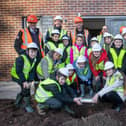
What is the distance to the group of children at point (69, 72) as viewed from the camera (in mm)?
4477

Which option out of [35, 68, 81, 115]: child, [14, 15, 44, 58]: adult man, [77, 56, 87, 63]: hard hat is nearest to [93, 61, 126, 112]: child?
[35, 68, 81, 115]: child

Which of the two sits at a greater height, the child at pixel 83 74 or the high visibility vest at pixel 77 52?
the high visibility vest at pixel 77 52

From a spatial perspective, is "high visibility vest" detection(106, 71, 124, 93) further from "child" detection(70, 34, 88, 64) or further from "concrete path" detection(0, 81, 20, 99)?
"concrete path" detection(0, 81, 20, 99)

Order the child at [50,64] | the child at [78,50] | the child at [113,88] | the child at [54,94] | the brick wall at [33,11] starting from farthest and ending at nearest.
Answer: the brick wall at [33,11] → the child at [78,50] → the child at [50,64] → the child at [113,88] → the child at [54,94]

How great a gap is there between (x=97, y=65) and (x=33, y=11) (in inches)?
146

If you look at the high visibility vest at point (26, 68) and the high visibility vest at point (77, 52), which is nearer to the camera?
the high visibility vest at point (26, 68)

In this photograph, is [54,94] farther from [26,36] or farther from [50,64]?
[26,36]

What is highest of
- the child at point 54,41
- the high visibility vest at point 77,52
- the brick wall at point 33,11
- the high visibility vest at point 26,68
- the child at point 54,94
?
the brick wall at point 33,11

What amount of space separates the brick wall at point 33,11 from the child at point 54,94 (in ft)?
13.2

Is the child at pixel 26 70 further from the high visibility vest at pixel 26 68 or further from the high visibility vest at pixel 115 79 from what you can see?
the high visibility vest at pixel 115 79

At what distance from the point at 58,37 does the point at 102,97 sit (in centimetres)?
189

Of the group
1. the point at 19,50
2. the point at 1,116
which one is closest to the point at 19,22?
the point at 19,50

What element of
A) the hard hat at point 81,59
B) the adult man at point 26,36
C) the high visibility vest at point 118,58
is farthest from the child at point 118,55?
the adult man at point 26,36

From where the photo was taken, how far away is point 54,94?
4426mm
